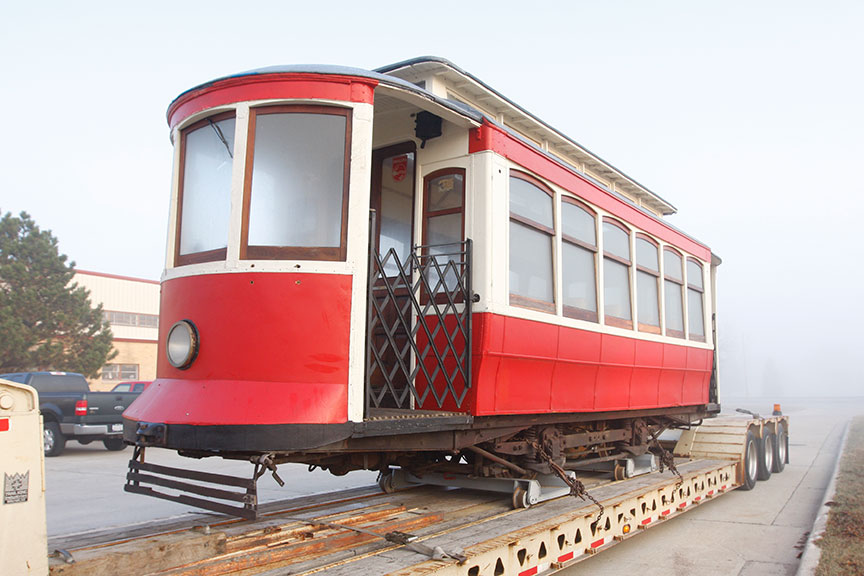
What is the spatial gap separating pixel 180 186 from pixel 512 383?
2977 millimetres

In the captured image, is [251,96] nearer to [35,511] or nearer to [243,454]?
[243,454]

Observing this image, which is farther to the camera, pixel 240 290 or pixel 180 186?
pixel 180 186

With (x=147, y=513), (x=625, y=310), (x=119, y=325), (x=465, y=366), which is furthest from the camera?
(x=119, y=325)

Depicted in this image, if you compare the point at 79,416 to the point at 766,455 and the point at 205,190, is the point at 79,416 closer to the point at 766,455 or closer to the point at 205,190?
the point at 205,190

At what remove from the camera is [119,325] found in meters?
37.3

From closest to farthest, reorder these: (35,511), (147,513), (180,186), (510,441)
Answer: (35,511) → (180,186) → (510,441) → (147,513)

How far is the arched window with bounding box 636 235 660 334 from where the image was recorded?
8.25 metres

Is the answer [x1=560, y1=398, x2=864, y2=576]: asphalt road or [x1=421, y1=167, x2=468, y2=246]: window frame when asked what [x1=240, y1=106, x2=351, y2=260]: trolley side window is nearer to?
[x1=421, y1=167, x2=468, y2=246]: window frame

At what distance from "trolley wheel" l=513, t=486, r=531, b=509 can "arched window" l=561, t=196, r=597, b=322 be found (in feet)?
5.42

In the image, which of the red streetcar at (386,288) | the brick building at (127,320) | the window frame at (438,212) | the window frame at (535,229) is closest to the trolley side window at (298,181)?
the red streetcar at (386,288)

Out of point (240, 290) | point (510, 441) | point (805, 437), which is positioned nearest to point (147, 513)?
point (510, 441)

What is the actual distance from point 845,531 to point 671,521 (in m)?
2.09

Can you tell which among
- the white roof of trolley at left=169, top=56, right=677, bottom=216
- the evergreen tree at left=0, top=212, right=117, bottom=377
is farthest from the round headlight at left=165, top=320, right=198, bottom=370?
the evergreen tree at left=0, top=212, right=117, bottom=377

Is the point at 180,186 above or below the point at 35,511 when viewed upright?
above
